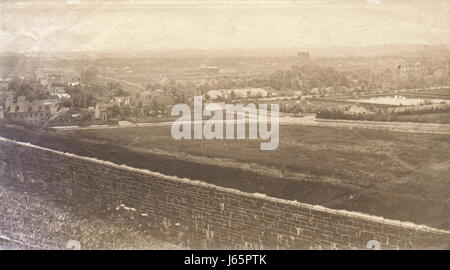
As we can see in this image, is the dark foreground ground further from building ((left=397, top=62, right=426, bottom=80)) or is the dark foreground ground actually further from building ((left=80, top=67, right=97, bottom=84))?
building ((left=397, top=62, right=426, bottom=80))

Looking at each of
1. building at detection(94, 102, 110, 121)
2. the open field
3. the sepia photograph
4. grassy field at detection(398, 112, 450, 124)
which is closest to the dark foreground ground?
the sepia photograph

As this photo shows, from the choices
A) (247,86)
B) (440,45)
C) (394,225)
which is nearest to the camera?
(394,225)

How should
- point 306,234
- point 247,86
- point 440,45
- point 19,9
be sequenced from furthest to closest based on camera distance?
point 19,9 → point 247,86 → point 440,45 → point 306,234

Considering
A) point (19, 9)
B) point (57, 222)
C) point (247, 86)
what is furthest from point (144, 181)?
point (19, 9)

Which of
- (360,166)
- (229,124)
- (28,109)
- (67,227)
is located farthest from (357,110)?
(28,109)

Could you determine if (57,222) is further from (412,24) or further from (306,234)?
(412,24)

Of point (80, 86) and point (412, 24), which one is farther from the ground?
point (412, 24)

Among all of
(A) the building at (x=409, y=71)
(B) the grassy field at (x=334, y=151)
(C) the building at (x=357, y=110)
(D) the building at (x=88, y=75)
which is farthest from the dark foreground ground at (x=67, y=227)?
(A) the building at (x=409, y=71)
